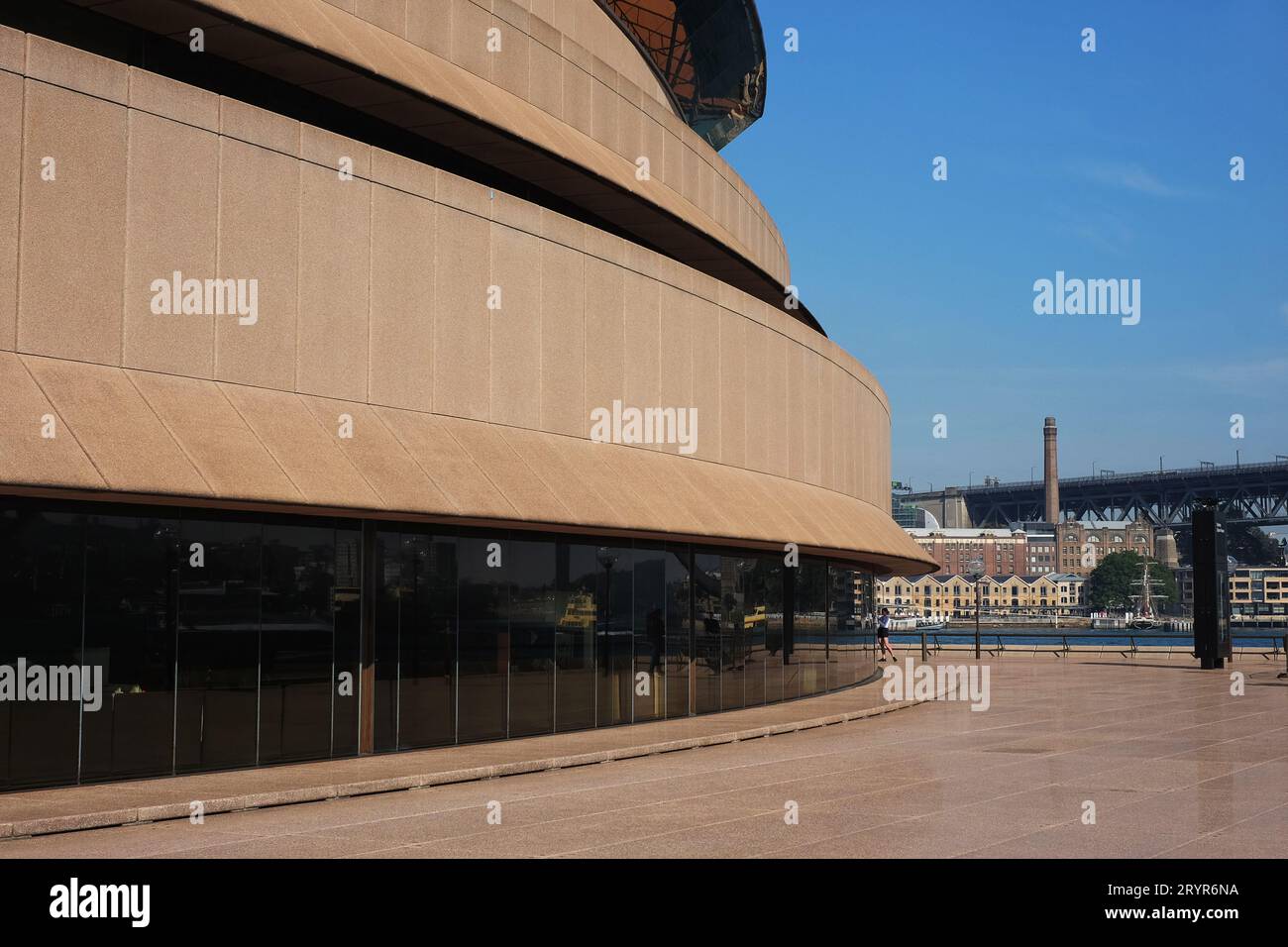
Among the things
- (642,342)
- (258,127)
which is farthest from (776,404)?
(258,127)

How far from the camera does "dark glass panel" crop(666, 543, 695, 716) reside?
2498 centimetres

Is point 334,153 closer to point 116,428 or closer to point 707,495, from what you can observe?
point 116,428

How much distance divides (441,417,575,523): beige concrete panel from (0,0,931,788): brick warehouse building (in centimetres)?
→ 6

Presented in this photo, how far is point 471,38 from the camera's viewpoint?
2406 centimetres

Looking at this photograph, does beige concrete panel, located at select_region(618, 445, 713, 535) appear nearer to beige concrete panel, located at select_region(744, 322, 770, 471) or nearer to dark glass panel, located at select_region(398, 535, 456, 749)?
beige concrete panel, located at select_region(744, 322, 770, 471)

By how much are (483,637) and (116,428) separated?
725 cm

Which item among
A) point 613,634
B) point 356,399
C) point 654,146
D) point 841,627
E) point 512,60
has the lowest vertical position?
point 841,627

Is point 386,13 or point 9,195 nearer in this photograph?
point 9,195

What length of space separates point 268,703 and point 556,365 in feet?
24.6

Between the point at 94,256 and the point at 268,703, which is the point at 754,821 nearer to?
the point at 268,703

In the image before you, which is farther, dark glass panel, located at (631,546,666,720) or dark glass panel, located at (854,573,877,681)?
dark glass panel, located at (854,573,877,681)

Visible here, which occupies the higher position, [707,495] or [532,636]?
[707,495]

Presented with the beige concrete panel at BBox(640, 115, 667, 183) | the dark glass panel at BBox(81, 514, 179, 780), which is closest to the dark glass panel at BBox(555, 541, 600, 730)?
the dark glass panel at BBox(81, 514, 179, 780)
